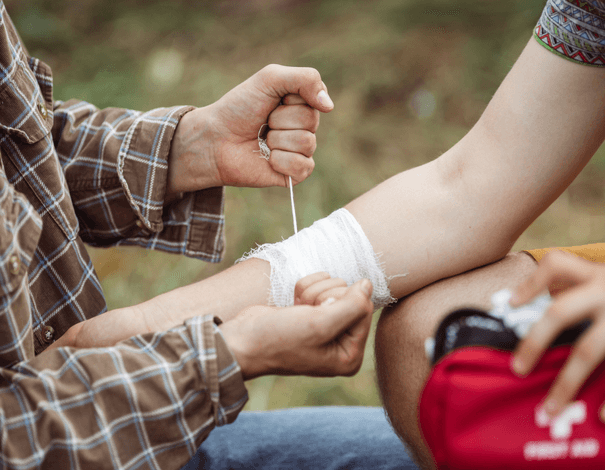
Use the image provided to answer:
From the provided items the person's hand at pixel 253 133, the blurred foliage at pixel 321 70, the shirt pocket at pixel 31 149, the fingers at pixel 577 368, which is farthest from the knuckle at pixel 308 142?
the blurred foliage at pixel 321 70

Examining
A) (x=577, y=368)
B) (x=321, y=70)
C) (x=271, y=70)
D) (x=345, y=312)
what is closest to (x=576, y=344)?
(x=577, y=368)

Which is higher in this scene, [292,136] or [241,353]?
[292,136]

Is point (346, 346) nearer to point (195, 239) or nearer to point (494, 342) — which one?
point (494, 342)

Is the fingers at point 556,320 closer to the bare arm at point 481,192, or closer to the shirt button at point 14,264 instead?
the bare arm at point 481,192

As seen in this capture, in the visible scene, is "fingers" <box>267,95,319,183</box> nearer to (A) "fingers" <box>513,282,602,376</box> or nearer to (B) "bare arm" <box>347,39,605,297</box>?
(B) "bare arm" <box>347,39,605,297</box>

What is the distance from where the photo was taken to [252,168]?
843 mm

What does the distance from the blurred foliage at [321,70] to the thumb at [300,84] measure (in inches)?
40.0

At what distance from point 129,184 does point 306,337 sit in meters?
0.45

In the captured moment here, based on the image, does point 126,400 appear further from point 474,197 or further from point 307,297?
point 474,197

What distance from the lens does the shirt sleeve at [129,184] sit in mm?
833

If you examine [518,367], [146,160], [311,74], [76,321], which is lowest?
[76,321]

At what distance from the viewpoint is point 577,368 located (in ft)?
1.28

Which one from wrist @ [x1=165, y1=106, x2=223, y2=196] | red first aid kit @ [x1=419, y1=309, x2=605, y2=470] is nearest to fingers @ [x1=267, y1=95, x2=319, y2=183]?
wrist @ [x1=165, y1=106, x2=223, y2=196]

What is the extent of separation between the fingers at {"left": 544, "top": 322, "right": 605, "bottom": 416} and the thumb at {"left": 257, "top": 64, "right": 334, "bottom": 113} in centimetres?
44
